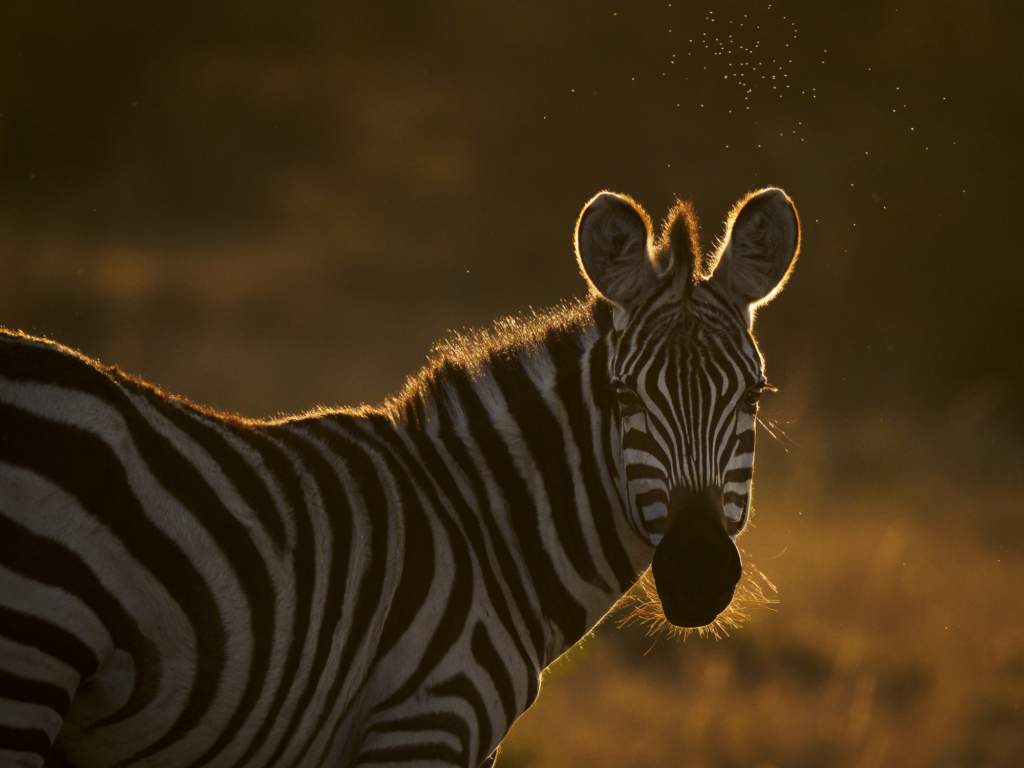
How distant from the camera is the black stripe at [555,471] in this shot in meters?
4.16

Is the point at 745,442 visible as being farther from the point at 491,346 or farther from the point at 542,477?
the point at 491,346

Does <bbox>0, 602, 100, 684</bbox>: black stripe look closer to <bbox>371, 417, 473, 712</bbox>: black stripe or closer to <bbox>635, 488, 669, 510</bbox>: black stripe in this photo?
<bbox>371, 417, 473, 712</bbox>: black stripe

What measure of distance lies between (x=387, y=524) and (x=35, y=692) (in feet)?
4.94

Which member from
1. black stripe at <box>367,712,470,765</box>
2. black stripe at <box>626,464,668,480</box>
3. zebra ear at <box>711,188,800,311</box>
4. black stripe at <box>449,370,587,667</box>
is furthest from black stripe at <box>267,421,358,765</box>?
zebra ear at <box>711,188,800,311</box>

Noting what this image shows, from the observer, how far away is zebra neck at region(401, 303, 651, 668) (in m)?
4.05

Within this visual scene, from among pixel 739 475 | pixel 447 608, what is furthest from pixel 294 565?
pixel 739 475

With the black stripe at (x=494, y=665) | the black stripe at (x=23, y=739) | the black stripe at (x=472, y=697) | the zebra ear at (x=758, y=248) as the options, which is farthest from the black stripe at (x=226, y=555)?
the zebra ear at (x=758, y=248)

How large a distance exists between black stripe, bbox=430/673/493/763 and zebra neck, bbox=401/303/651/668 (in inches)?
19.6

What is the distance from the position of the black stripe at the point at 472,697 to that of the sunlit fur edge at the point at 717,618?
40.4 inches

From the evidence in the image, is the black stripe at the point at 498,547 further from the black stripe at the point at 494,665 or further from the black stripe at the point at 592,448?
the black stripe at the point at 592,448

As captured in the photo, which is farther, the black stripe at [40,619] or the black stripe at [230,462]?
the black stripe at [230,462]

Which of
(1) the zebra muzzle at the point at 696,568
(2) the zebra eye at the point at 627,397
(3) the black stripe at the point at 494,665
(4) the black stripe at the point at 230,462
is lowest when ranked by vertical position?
(3) the black stripe at the point at 494,665

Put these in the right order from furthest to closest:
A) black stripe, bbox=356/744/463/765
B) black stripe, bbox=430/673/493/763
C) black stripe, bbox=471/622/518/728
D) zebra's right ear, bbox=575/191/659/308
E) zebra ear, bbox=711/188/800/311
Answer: zebra ear, bbox=711/188/800/311 < zebra's right ear, bbox=575/191/659/308 < black stripe, bbox=471/622/518/728 < black stripe, bbox=430/673/493/763 < black stripe, bbox=356/744/463/765

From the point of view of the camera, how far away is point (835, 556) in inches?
473
